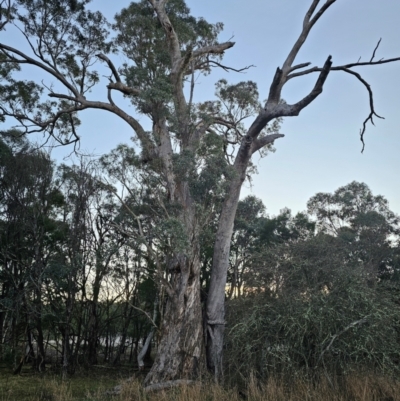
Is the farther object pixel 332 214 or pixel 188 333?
pixel 332 214

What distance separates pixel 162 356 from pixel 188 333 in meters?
0.72

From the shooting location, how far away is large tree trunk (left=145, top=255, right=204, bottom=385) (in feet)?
31.3

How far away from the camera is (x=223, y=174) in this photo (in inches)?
416

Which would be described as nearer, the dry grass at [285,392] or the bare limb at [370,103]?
the dry grass at [285,392]

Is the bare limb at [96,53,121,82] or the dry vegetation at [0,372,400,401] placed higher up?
the bare limb at [96,53,121,82]

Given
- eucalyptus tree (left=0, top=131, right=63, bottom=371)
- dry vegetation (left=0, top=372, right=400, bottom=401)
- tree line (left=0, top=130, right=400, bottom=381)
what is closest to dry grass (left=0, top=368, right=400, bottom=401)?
dry vegetation (left=0, top=372, right=400, bottom=401)

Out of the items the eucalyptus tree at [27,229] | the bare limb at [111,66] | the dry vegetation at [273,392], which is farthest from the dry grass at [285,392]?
the bare limb at [111,66]

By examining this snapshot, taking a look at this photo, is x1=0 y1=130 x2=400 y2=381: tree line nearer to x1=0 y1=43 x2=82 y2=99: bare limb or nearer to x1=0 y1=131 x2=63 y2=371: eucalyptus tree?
x1=0 y1=131 x2=63 y2=371: eucalyptus tree

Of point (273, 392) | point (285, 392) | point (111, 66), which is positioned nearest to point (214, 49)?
point (111, 66)

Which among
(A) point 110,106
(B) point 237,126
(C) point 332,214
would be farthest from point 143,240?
(C) point 332,214

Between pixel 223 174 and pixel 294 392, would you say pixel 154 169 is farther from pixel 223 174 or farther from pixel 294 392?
pixel 294 392

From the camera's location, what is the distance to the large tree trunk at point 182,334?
953cm

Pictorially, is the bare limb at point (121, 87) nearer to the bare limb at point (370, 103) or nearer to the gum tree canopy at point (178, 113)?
the gum tree canopy at point (178, 113)

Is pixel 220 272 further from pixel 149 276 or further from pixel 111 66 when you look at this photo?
pixel 111 66
